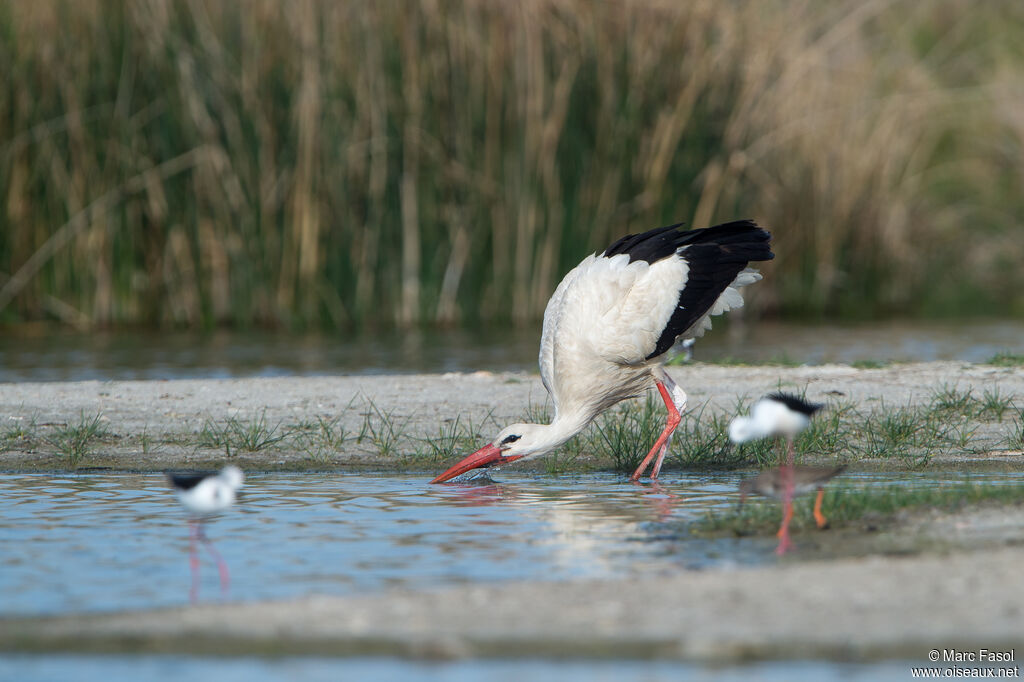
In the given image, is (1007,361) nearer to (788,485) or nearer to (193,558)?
(788,485)

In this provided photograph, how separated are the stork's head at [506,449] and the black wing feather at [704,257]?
0.94 m

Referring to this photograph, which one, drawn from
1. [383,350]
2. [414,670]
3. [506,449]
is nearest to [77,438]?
[506,449]

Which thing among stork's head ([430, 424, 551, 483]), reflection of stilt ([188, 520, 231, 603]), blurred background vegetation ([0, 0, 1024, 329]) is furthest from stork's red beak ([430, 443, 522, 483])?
blurred background vegetation ([0, 0, 1024, 329])

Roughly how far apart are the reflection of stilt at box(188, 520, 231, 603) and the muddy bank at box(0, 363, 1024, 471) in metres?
2.13

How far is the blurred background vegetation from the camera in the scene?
47.1 ft

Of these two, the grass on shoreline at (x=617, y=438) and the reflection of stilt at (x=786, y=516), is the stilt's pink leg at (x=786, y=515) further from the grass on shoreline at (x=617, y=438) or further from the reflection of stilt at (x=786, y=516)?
the grass on shoreline at (x=617, y=438)

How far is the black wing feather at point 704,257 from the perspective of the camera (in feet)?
26.8

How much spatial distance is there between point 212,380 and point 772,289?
8.15 m

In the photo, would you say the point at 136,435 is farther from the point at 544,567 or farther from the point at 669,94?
the point at 669,94

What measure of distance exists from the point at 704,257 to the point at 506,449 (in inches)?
63.1

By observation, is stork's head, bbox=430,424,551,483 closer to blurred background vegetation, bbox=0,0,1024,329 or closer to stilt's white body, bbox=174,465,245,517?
stilt's white body, bbox=174,465,245,517

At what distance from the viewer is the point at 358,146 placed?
579 inches

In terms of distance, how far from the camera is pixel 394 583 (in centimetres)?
498

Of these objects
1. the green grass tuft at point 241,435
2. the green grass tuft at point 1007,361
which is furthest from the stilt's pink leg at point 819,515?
the green grass tuft at point 1007,361
